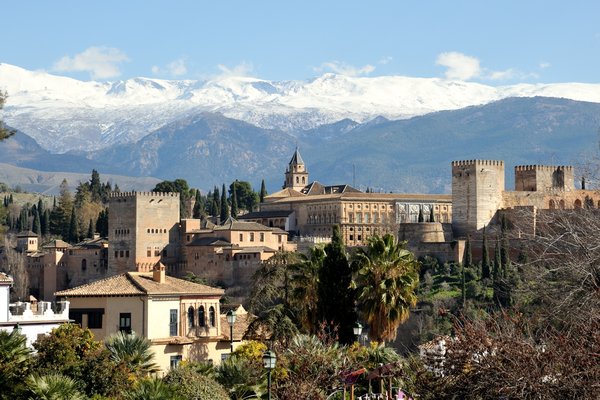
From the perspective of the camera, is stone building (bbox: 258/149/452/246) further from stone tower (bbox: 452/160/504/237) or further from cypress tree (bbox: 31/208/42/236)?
cypress tree (bbox: 31/208/42/236)

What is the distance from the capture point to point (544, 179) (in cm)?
12206

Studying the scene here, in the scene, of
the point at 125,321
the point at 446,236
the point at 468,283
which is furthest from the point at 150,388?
the point at 446,236

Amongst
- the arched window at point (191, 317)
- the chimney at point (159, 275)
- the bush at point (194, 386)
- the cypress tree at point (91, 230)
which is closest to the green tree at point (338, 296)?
the arched window at point (191, 317)

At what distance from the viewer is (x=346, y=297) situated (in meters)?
49.7

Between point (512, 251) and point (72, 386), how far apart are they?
268 ft

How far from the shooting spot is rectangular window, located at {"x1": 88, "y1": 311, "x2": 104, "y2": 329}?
1907 inches

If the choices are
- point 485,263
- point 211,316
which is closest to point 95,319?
point 211,316

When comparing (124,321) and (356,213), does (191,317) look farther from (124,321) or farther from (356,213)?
(356,213)

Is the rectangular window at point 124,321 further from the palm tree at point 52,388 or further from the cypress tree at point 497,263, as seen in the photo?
the cypress tree at point 497,263

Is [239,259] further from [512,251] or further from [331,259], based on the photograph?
[331,259]

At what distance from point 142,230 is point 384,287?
83580mm

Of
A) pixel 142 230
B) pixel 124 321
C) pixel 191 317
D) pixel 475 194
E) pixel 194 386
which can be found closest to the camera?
pixel 194 386

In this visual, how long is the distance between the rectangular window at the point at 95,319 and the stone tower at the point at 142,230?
78.8 meters

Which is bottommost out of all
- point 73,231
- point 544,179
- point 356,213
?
point 73,231
